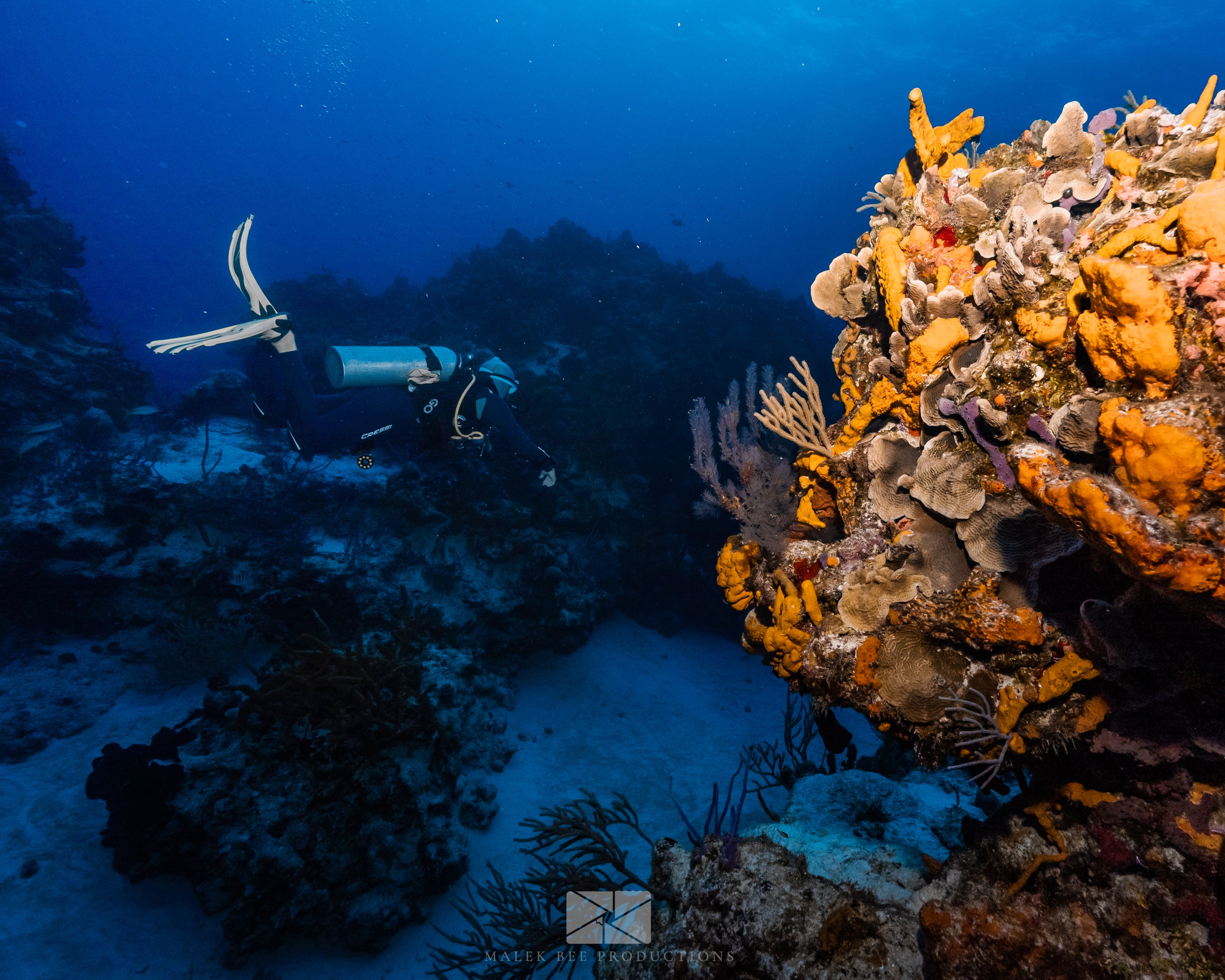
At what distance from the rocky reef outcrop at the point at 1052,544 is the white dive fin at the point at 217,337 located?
6.95 metres

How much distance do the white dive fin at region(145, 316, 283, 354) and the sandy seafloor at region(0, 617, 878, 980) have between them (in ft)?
13.3

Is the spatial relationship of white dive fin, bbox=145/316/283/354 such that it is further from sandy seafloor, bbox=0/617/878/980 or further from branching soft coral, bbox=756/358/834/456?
branching soft coral, bbox=756/358/834/456

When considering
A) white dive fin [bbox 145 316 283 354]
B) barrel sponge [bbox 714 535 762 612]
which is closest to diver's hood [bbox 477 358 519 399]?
white dive fin [bbox 145 316 283 354]

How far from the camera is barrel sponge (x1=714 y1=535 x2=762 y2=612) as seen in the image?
3.35 m

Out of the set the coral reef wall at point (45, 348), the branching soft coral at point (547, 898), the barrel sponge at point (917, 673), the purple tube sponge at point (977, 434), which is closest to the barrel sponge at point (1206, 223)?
the purple tube sponge at point (977, 434)

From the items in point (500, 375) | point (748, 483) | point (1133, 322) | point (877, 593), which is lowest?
point (877, 593)

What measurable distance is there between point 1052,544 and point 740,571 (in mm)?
1711

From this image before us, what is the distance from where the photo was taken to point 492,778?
5.70 m

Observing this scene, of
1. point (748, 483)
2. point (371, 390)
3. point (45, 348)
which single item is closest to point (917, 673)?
point (748, 483)

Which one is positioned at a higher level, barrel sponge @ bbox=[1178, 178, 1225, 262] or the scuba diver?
barrel sponge @ bbox=[1178, 178, 1225, 262]

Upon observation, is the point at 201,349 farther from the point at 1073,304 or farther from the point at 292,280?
the point at 1073,304

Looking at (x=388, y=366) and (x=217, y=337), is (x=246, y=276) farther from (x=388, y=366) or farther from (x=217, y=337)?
(x=388, y=366)

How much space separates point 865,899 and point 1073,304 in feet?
9.14

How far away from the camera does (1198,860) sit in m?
1.85
